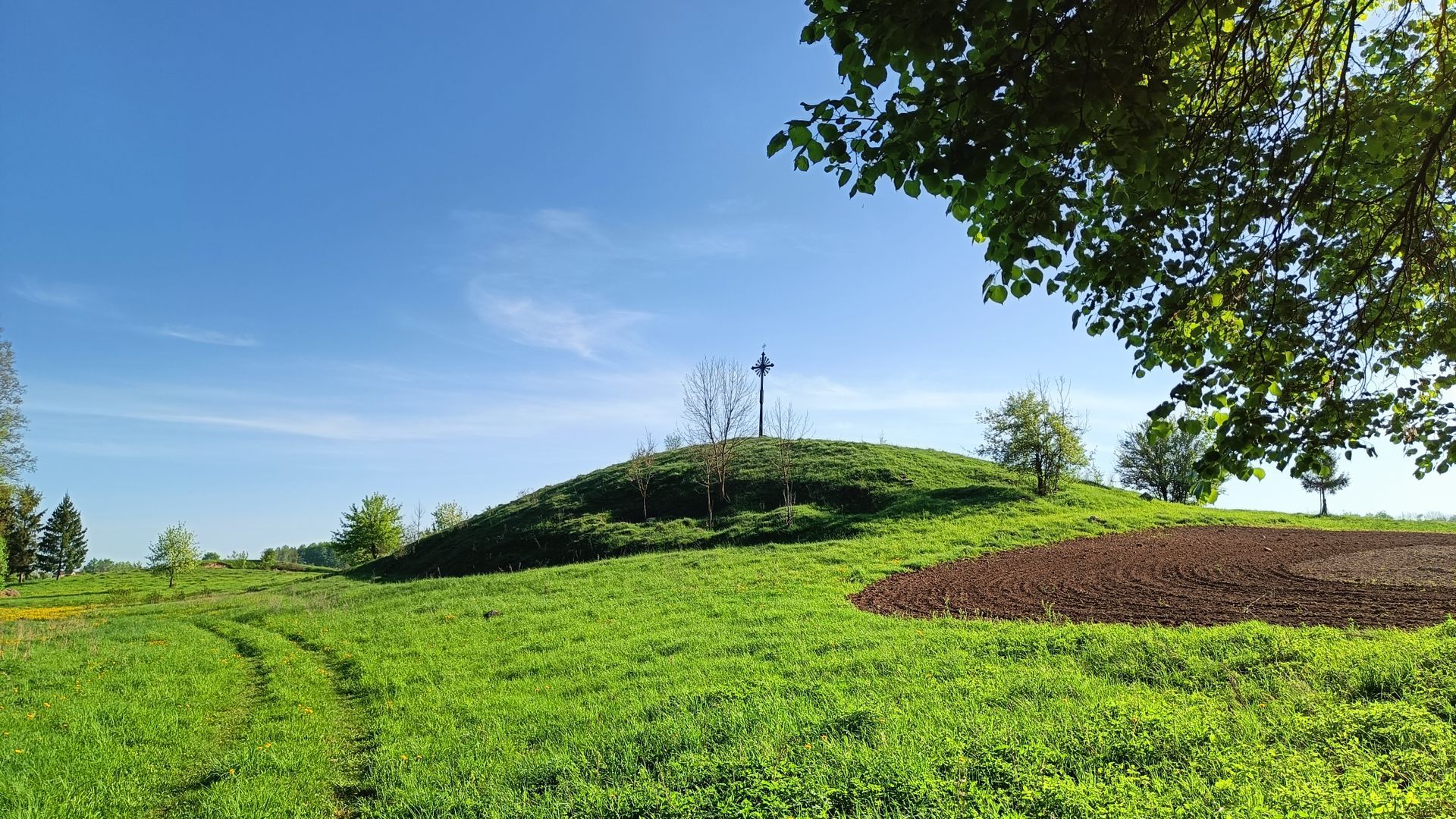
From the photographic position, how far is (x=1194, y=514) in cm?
3106

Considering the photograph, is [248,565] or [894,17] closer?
[894,17]

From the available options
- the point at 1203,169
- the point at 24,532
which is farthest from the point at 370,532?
the point at 1203,169

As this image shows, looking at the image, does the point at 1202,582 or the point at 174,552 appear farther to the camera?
the point at 174,552

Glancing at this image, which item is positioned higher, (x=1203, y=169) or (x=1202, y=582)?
(x=1203, y=169)

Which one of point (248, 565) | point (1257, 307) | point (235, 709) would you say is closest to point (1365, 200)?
point (1257, 307)

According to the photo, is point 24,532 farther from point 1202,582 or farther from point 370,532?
point 1202,582

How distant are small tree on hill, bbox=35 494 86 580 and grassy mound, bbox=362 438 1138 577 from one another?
2330 inches

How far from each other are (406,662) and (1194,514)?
34639mm

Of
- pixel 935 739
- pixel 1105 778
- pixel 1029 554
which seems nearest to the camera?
pixel 1105 778

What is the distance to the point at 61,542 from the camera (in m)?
72.3

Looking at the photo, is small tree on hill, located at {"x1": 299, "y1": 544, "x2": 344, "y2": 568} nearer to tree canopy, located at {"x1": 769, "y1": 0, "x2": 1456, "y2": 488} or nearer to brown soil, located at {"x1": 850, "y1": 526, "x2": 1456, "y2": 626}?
brown soil, located at {"x1": 850, "y1": 526, "x2": 1456, "y2": 626}

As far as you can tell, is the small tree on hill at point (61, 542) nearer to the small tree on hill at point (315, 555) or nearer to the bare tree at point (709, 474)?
the bare tree at point (709, 474)

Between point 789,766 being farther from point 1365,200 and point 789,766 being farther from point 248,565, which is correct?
point 248,565

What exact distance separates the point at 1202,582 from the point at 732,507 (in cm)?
2566
